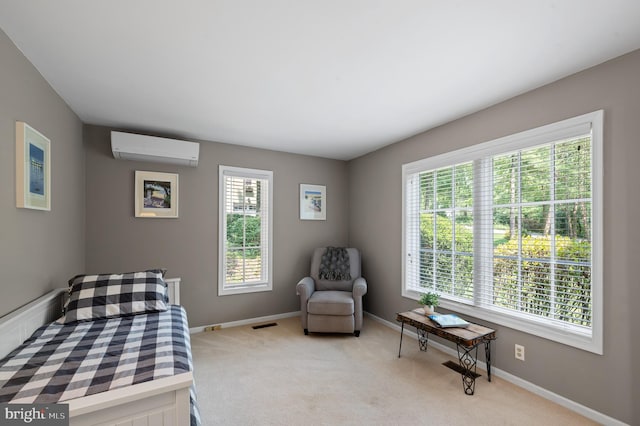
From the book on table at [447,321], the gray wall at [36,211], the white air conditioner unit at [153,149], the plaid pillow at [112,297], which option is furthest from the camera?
the white air conditioner unit at [153,149]

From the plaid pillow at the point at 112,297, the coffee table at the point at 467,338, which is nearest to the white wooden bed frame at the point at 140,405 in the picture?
the plaid pillow at the point at 112,297

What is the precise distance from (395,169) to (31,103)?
141 inches

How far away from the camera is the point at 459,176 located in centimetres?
311

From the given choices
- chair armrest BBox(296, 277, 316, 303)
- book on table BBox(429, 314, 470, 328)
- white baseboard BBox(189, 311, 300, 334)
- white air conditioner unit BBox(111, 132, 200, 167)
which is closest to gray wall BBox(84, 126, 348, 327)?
white baseboard BBox(189, 311, 300, 334)

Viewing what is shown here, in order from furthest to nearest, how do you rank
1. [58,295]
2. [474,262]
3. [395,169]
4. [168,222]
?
[395,169] → [168,222] → [474,262] → [58,295]

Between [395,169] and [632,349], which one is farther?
[395,169]

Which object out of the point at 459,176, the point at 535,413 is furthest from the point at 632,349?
the point at 459,176

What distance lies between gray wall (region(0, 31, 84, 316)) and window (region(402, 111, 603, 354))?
3564 millimetres

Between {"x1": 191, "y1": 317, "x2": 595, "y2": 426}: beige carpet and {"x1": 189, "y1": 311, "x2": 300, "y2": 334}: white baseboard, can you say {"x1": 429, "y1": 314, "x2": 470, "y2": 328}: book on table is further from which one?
{"x1": 189, "y1": 311, "x2": 300, "y2": 334}: white baseboard

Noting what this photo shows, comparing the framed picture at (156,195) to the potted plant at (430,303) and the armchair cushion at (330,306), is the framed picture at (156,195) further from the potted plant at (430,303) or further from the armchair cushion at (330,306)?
the potted plant at (430,303)

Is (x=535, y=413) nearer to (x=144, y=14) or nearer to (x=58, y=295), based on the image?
(x=144, y=14)

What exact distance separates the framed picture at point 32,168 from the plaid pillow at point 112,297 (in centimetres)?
69

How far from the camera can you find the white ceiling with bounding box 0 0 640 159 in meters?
1.56

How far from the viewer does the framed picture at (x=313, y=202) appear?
4531 millimetres
